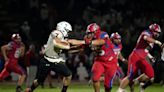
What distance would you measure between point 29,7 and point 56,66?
1467cm

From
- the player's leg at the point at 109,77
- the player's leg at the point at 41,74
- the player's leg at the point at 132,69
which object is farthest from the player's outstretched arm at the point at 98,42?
the player's leg at the point at 132,69

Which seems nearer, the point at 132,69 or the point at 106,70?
the point at 106,70

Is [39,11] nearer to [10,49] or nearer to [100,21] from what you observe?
[100,21]

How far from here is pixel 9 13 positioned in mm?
27438

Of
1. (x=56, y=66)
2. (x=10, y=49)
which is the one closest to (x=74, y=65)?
(x=10, y=49)

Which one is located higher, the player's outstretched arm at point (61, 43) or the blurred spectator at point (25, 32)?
the player's outstretched arm at point (61, 43)

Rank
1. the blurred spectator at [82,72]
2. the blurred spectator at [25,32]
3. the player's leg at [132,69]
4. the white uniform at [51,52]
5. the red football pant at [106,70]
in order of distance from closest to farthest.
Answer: the white uniform at [51,52] → the red football pant at [106,70] → the player's leg at [132,69] → the blurred spectator at [82,72] → the blurred spectator at [25,32]

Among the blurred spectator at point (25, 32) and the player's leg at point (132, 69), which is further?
the blurred spectator at point (25, 32)

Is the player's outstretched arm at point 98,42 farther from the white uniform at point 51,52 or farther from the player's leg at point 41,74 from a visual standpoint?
the player's leg at point 41,74

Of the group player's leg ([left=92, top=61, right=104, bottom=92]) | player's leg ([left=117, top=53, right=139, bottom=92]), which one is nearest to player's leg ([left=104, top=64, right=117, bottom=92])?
player's leg ([left=92, top=61, right=104, bottom=92])

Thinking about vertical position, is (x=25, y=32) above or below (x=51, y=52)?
below

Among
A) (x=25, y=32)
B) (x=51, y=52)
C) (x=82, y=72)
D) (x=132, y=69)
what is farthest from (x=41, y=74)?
(x=25, y=32)

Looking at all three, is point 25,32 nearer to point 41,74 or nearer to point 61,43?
point 41,74

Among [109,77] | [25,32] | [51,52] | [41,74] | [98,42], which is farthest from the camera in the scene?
[25,32]
